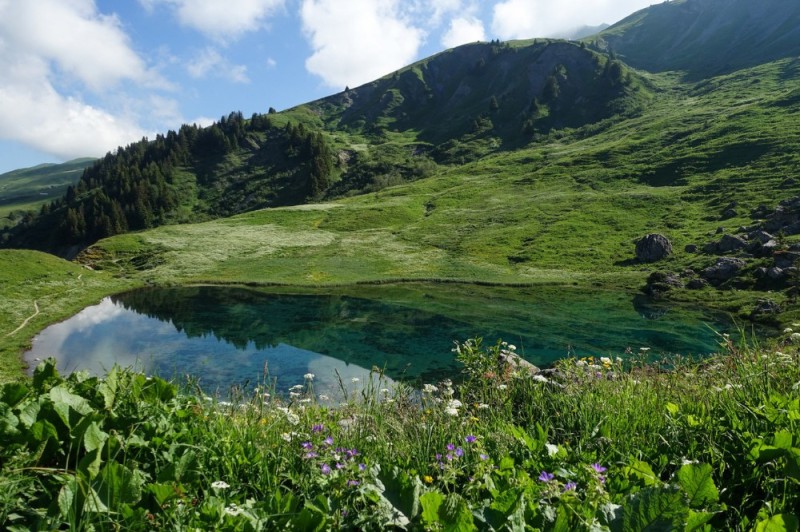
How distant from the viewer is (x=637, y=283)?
5928cm

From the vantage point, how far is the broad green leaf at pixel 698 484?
288 centimetres

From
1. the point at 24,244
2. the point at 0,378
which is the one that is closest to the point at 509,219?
the point at 0,378

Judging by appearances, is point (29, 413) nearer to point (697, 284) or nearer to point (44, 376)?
point (44, 376)

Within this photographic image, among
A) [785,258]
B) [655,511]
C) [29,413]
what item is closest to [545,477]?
[655,511]

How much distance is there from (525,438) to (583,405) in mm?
2335

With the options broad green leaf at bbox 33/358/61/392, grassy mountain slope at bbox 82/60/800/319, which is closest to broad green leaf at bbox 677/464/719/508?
broad green leaf at bbox 33/358/61/392

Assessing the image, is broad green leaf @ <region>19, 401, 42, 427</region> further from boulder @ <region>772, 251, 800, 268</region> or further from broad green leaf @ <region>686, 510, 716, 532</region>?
boulder @ <region>772, 251, 800, 268</region>

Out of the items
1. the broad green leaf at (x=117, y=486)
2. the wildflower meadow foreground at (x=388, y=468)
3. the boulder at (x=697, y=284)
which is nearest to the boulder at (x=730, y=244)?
the boulder at (x=697, y=284)

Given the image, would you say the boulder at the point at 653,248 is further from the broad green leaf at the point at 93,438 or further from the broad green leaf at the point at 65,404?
the broad green leaf at the point at 93,438

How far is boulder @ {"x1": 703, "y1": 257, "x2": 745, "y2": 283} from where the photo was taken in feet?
171

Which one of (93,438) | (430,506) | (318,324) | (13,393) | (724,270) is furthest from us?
(724,270)

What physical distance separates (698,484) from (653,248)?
243ft

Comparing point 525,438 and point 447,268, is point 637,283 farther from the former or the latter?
point 525,438

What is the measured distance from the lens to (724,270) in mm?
52844
